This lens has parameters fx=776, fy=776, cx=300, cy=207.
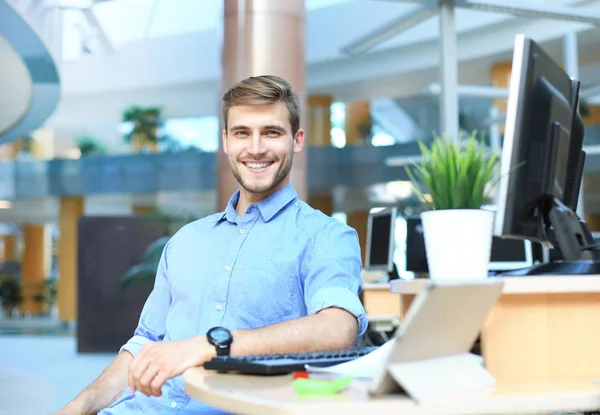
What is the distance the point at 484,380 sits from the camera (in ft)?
3.85

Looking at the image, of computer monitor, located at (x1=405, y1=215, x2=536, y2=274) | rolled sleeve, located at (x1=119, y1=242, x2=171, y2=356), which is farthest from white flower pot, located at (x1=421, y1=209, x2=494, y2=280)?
computer monitor, located at (x1=405, y1=215, x2=536, y2=274)

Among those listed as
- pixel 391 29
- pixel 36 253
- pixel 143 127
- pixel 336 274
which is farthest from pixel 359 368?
pixel 36 253

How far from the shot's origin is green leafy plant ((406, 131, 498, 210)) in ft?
4.70

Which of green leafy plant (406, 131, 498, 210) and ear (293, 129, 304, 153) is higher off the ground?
ear (293, 129, 304, 153)

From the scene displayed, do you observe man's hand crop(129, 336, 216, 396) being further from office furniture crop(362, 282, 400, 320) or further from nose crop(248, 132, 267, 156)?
office furniture crop(362, 282, 400, 320)

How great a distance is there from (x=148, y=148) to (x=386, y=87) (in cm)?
481

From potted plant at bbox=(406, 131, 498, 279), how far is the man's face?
0.38m

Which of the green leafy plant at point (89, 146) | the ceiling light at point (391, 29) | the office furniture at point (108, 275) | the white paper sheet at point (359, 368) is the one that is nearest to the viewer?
the white paper sheet at point (359, 368)

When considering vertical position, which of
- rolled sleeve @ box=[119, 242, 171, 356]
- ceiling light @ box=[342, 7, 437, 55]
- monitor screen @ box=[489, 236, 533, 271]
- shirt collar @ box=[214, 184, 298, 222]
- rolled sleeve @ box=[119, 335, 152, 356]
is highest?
ceiling light @ box=[342, 7, 437, 55]

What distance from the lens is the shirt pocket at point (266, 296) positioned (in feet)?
5.61

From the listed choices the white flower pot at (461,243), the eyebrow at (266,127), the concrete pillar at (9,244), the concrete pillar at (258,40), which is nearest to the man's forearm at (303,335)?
the white flower pot at (461,243)

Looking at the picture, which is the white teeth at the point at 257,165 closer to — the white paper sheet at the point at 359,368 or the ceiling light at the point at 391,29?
the white paper sheet at the point at 359,368

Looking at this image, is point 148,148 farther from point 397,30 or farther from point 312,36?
point 397,30

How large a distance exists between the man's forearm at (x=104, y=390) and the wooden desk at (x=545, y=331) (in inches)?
34.2
